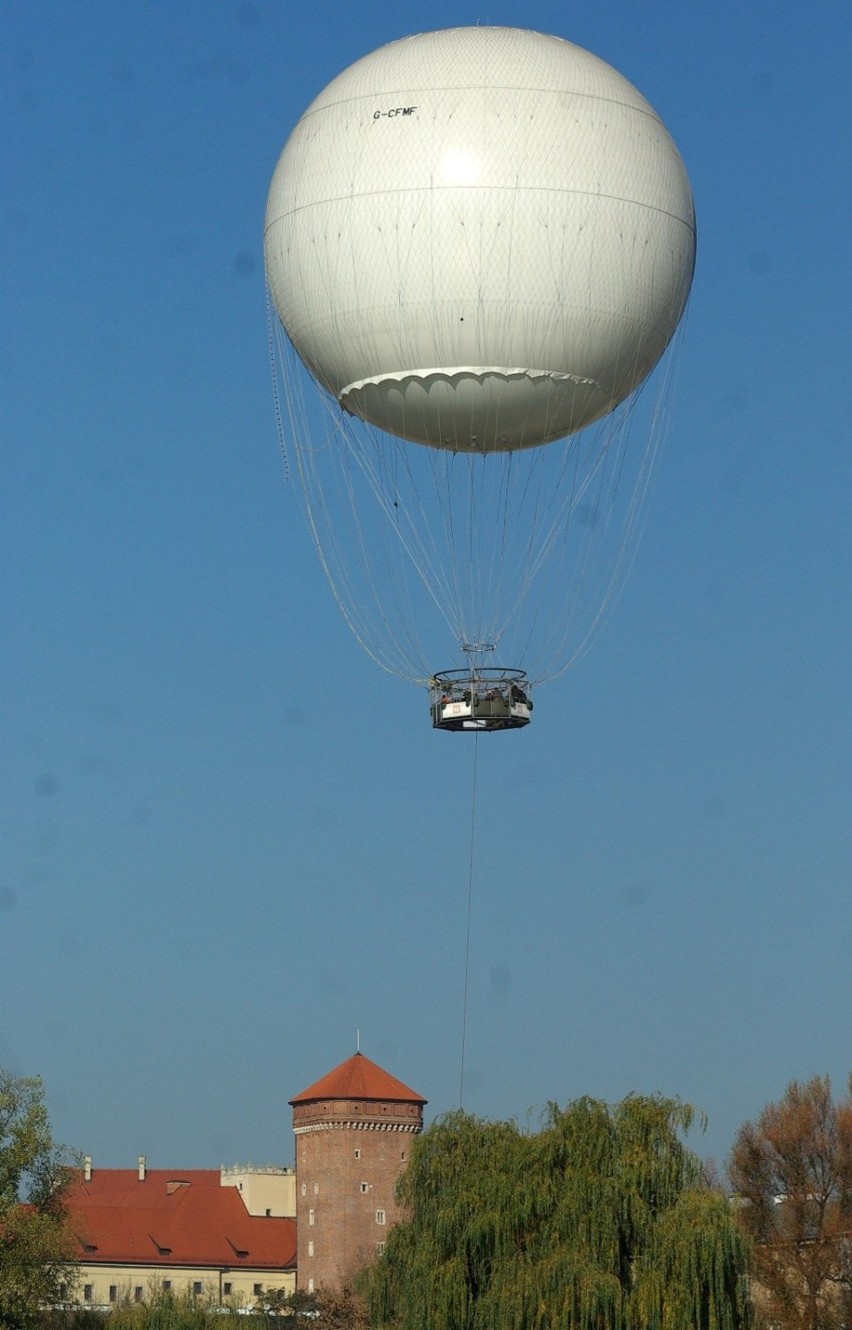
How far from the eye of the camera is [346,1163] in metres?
111

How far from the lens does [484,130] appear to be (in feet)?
119

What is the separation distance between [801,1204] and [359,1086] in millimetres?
44930

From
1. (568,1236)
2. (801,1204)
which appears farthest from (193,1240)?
(568,1236)

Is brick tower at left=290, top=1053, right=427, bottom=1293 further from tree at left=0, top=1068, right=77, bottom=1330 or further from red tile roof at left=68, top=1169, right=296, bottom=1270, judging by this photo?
tree at left=0, top=1068, right=77, bottom=1330

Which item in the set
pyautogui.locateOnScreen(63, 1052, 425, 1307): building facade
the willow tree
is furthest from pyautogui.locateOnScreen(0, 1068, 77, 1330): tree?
pyautogui.locateOnScreen(63, 1052, 425, 1307): building facade

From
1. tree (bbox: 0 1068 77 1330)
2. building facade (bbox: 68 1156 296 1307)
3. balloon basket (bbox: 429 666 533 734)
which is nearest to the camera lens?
balloon basket (bbox: 429 666 533 734)

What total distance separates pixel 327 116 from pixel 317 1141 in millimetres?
82117

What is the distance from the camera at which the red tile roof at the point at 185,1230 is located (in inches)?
4626

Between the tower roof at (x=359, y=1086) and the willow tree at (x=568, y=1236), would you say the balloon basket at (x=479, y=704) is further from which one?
the tower roof at (x=359, y=1086)

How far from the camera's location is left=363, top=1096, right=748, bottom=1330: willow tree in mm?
41219

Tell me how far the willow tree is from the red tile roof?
70682mm

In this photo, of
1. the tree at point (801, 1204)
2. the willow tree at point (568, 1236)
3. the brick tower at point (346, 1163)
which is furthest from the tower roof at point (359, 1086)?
the willow tree at point (568, 1236)

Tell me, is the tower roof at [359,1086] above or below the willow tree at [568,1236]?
above

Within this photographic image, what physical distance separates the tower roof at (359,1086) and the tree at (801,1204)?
4089 centimetres
